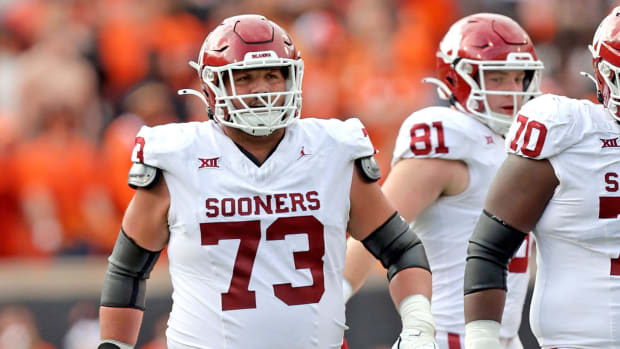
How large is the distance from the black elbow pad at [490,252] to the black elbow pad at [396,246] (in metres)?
0.18

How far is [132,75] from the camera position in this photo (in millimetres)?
8258

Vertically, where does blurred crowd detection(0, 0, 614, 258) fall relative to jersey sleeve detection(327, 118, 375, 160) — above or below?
below

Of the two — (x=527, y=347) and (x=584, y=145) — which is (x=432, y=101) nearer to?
(x=527, y=347)

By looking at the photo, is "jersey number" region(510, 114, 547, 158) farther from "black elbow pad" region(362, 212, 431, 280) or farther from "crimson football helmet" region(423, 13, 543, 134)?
"crimson football helmet" region(423, 13, 543, 134)

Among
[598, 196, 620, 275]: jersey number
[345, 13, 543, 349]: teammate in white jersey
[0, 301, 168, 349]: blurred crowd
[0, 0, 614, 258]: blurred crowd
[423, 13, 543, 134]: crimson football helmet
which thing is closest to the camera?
[598, 196, 620, 275]: jersey number

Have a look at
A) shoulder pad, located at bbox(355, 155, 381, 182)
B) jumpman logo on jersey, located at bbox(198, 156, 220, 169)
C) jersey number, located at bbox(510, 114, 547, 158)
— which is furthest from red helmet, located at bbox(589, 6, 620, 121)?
jumpman logo on jersey, located at bbox(198, 156, 220, 169)

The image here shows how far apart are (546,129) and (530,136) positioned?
5 cm

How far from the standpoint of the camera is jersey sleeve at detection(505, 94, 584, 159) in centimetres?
319

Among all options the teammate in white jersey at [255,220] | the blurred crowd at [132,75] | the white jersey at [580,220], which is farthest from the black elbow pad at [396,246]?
the blurred crowd at [132,75]

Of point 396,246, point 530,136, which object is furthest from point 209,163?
point 530,136

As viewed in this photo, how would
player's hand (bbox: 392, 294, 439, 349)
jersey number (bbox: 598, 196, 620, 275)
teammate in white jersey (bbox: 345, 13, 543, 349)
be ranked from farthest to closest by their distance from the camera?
1. teammate in white jersey (bbox: 345, 13, 543, 349)
2. player's hand (bbox: 392, 294, 439, 349)
3. jersey number (bbox: 598, 196, 620, 275)

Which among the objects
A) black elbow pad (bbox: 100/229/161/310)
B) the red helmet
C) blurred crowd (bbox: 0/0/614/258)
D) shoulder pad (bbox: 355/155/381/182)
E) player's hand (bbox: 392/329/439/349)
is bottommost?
blurred crowd (bbox: 0/0/614/258)

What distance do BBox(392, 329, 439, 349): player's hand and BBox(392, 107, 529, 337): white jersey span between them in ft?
2.37

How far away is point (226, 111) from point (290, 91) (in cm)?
21
